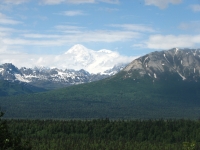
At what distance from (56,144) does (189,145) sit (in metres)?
137

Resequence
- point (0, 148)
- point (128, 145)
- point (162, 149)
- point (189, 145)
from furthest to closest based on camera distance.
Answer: point (128, 145)
point (162, 149)
point (189, 145)
point (0, 148)

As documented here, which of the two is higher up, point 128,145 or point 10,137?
Result: point 10,137

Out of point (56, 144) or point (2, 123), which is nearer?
point (2, 123)

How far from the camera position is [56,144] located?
179125mm

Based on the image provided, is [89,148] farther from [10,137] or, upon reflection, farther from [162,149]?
[10,137]

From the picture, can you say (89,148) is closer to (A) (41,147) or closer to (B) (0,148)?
(A) (41,147)

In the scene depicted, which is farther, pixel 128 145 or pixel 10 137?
pixel 128 145

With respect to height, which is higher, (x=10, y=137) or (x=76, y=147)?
(x=10, y=137)

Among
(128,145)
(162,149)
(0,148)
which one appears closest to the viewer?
(0,148)

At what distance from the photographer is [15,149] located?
42844mm

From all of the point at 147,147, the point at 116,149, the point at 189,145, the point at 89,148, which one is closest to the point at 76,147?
the point at 89,148

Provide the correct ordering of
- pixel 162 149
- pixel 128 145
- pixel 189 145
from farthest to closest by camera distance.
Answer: pixel 128 145 < pixel 162 149 < pixel 189 145

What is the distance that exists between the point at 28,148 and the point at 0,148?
11.1 ft

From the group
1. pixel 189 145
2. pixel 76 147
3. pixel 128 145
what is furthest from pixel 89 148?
pixel 189 145
